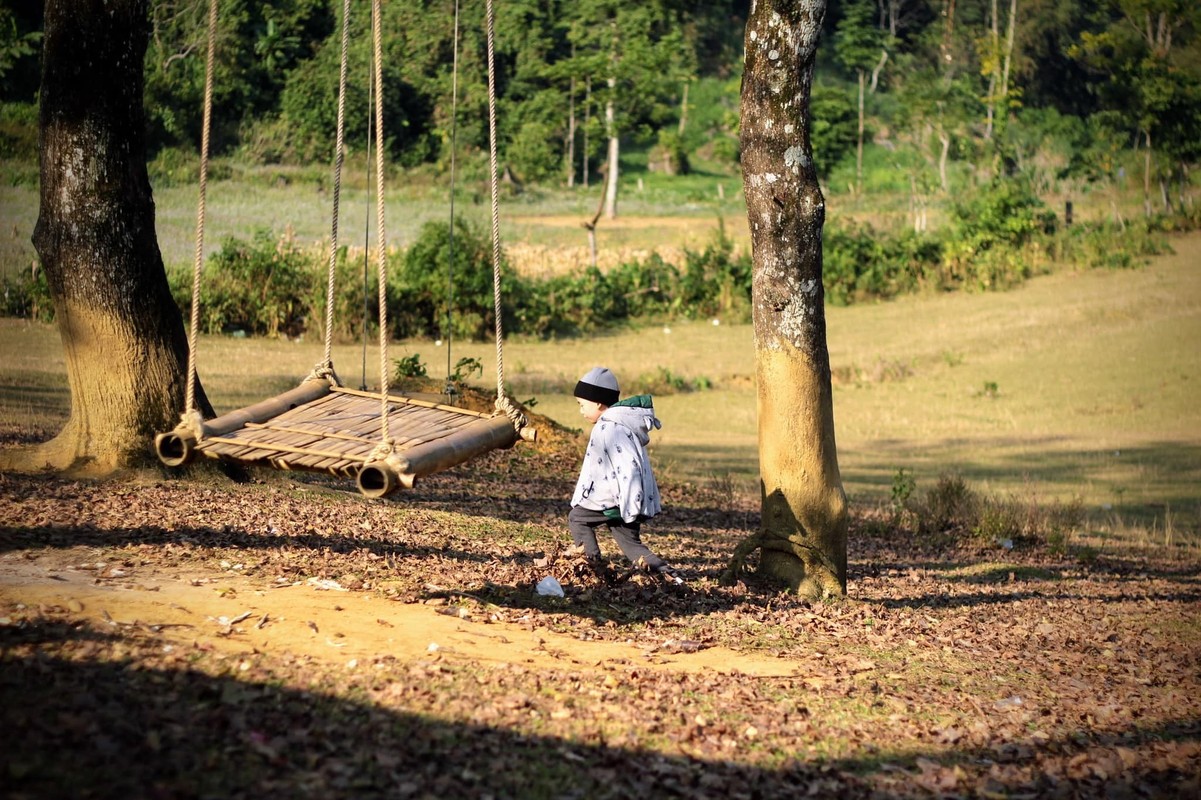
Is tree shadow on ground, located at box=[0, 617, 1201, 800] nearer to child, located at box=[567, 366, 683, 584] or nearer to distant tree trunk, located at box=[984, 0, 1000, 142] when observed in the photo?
child, located at box=[567, 366, 683, 584]

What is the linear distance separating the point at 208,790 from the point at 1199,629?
7099mm

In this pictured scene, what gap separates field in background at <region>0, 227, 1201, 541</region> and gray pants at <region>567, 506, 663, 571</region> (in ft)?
20.7

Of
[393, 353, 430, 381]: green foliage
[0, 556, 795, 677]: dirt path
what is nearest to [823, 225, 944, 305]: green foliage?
[393, 353, 430, 381]: green foliage

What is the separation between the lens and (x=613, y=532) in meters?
7.96

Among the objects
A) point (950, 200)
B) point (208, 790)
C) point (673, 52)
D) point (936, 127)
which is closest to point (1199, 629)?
point (208, 790)

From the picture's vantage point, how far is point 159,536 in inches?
305

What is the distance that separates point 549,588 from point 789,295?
2448 millimetres

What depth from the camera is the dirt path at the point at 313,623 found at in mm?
5992

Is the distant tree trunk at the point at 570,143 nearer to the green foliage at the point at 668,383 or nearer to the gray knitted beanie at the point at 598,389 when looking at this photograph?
the green foliage at the point at 668,383

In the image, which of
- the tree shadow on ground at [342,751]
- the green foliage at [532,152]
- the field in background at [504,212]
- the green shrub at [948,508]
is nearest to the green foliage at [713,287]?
the field in background at [504,212]

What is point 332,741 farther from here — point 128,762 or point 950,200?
point 950,200

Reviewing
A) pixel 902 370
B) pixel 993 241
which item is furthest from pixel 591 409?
pixel 993 241

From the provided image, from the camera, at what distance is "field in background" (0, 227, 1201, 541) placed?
620 inches

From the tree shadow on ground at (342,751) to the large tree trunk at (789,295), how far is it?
2.67 meters
